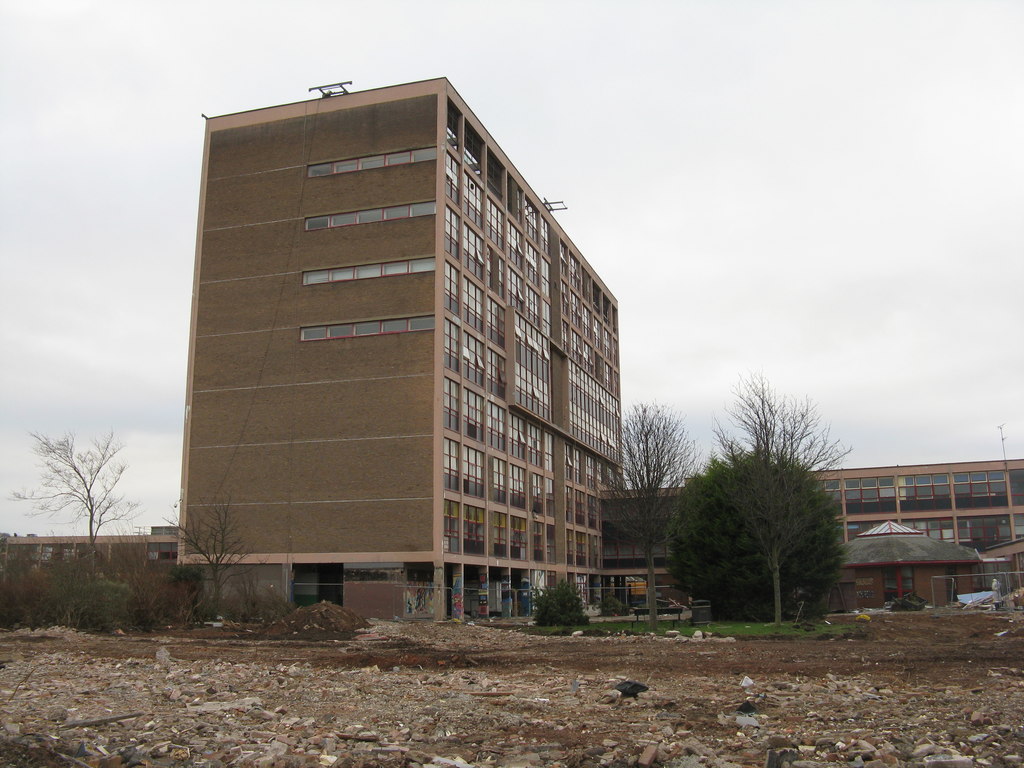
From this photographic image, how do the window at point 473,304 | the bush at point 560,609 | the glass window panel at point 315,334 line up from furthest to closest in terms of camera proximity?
the window at point 473,304, the glass window panel at point 315,334, the bush at point 560,609

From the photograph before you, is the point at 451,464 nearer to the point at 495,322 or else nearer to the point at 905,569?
the point at 495,322

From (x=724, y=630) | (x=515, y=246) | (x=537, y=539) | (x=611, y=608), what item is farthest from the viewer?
(x=515, y=246)

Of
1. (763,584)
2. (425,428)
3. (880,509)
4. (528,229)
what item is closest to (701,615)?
(763,584)

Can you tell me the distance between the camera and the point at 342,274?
53156 mm

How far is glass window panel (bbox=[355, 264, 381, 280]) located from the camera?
52750mm

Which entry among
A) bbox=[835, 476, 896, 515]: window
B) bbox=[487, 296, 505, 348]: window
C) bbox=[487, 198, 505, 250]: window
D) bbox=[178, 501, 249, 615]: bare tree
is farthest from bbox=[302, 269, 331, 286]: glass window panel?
bbox=[835, 476, 896, 515]: window

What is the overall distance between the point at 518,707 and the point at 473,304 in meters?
45.1

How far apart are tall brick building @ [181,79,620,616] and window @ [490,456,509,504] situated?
16cm

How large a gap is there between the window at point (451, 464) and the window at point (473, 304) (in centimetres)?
808

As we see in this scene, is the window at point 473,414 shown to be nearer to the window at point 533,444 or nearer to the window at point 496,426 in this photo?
the window at point 496,426

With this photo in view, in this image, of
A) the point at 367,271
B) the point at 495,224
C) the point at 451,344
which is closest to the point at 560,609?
the point at 451,344

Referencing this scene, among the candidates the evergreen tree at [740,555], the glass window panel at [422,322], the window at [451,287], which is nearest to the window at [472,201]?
the window at [451,287]

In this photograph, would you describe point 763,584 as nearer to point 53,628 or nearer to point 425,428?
point 425,428

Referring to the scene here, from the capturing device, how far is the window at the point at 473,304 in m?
56.1
